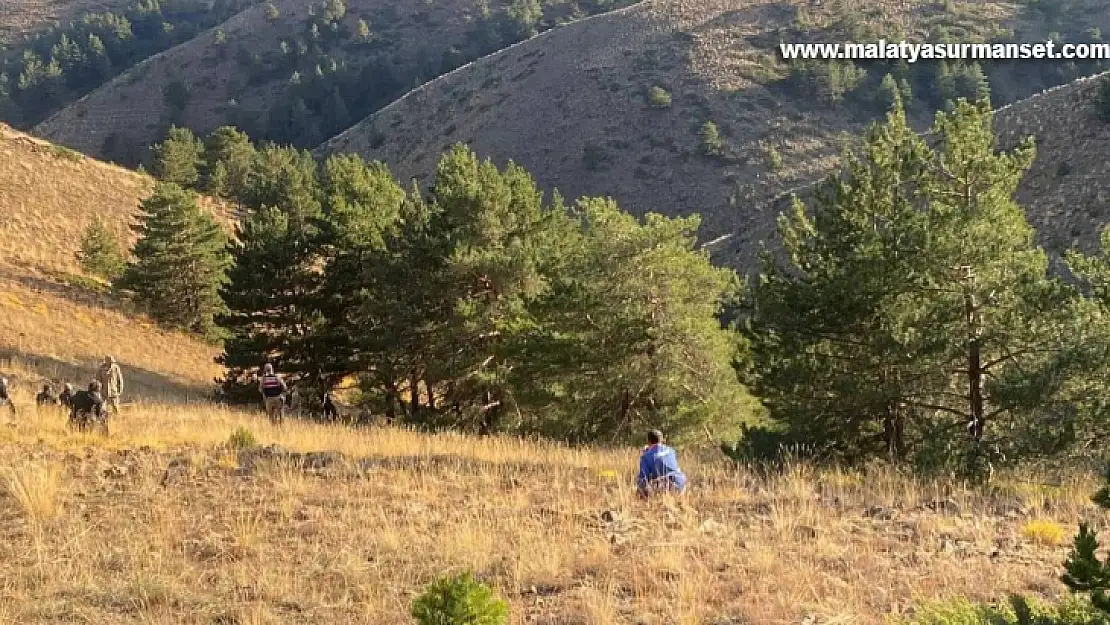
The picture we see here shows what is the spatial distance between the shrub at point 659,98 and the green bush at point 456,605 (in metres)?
88.3

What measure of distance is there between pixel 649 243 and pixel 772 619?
1239cm

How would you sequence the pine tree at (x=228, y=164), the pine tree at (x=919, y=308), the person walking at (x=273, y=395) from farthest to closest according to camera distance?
1. the pine tree at (x=228, y=164)
2. the person walking at (x=273, y=395)
3. the pine tree at (x=919, y=308)

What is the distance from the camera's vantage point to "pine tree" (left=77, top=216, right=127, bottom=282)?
37.6 meters

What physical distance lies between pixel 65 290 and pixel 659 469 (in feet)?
112

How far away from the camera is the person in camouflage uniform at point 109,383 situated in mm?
12383

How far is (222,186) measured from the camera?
58031 millimetres

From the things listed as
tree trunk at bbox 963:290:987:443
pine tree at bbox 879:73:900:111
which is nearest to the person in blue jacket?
tree trunk at bbox 963:290:987:443

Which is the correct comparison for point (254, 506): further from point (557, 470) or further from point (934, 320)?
point (934, 320)

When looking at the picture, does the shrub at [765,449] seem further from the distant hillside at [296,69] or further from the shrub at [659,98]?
the distant hillside at [296,69]

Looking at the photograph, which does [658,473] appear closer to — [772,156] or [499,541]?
[499,541]

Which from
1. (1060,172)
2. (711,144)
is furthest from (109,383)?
(711,144)

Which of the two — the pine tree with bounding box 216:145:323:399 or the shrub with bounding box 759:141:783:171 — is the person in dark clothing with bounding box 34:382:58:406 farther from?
the shrub with bounding box 759:141:783:171

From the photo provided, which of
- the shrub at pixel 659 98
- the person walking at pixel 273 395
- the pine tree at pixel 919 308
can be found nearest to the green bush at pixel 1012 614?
the pine tree at pixel 919 308

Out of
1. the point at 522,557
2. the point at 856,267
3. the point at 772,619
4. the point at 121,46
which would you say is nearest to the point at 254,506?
the point at 522,557
